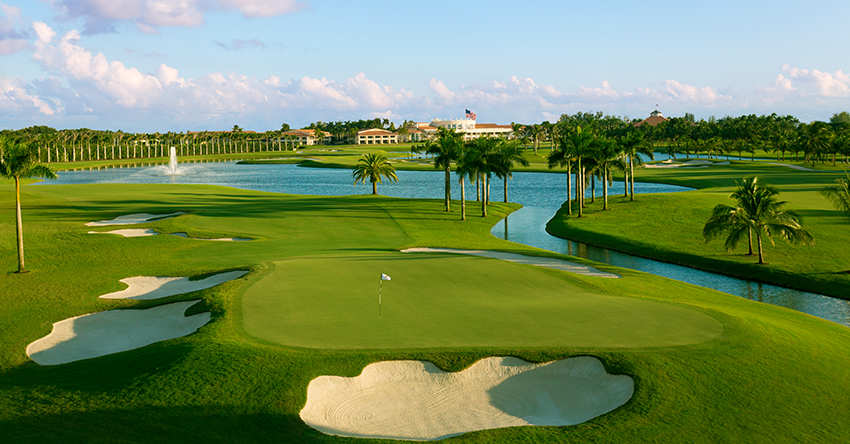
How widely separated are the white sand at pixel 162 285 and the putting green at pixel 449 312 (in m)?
2.83

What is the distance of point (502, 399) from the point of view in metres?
14.2

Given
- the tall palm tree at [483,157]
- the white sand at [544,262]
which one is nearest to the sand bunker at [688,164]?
the tall palm tree at [483,157]

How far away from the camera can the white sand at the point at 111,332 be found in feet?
60.8

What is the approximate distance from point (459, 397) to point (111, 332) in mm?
13913

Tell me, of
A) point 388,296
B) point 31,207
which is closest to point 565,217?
point 388,296

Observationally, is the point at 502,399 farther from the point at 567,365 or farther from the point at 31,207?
the point at 31,207

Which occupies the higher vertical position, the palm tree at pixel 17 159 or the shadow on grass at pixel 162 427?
the palm tree at pixel 17 159

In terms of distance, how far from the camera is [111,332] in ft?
67.6

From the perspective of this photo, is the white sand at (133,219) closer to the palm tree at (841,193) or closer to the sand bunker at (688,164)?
the palm tree at (841,193)

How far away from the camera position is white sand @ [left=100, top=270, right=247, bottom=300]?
25500mm

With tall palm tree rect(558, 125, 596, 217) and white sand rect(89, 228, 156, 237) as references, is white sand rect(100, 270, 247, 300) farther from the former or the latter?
tall palm tree rect(558, 125, 596, 217)

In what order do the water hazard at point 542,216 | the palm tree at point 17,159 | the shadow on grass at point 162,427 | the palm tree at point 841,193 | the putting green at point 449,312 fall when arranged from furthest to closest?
the palm tree at point 841,193 → the palm tree at point 17,159 → the water hazard at point 542,216 → the putting green at point 449,312 → the shadow on grass at point 162,427

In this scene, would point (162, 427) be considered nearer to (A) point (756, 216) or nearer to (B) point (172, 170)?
(A) point (756, 216)

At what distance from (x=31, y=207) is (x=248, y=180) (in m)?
67.6
